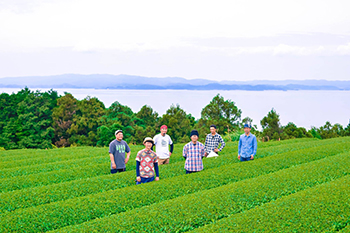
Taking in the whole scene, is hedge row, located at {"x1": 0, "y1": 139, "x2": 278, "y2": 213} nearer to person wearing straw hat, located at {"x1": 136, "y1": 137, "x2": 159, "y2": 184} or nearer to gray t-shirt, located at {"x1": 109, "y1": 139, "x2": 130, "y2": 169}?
gray t-shirt, located at {"x1": 109, "y1": 139, "x2": 130, "y2": 169}

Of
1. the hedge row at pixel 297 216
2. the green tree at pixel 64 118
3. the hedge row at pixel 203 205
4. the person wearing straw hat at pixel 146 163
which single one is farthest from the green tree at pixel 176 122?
the hedge row at pixel 297 216

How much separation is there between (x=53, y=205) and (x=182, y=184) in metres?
5.05

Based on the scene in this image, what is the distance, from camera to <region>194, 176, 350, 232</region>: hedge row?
9.11 meters

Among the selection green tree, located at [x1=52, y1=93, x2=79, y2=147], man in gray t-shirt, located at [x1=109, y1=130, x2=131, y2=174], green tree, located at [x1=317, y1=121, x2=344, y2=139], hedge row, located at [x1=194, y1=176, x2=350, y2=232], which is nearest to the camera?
hedge row, located at [x1=194, y1=176, x2=350, y2=232]

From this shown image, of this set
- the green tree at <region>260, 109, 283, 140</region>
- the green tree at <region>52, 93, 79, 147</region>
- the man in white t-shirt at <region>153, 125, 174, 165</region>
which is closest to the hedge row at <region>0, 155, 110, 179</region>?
the man in white t-shirt at <region>153, 125, 174, 165</region>

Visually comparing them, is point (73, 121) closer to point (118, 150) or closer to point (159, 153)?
point (159, 153)

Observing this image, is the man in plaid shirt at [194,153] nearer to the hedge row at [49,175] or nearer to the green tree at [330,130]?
the hedge row at [49,175]

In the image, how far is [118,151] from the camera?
1491 centimetres

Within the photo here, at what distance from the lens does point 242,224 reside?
937 centimetres

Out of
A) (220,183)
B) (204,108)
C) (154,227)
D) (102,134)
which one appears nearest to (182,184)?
(220,183)

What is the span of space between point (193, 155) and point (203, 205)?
3533 millimetres

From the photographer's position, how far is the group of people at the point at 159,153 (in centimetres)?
1262

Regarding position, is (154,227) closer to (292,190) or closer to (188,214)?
(188,214)

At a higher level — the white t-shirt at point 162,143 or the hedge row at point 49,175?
the white t-shirt at point 162,143
